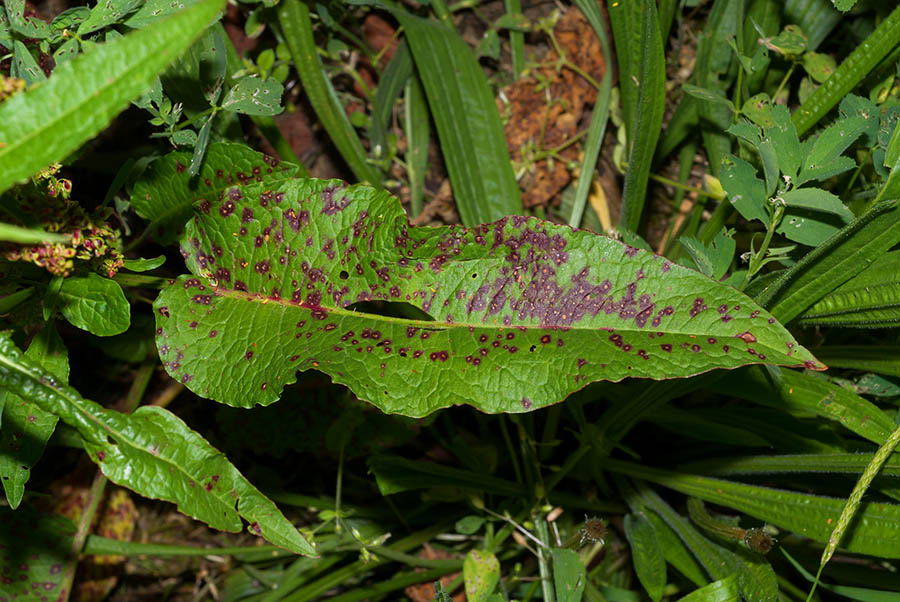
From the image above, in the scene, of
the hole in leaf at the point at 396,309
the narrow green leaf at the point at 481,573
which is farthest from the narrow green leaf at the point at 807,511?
the hole in leaf at the point at 396,309

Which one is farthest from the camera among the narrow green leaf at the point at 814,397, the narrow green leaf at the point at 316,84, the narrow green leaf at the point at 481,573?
the narrow green leaf at the point at 316,84

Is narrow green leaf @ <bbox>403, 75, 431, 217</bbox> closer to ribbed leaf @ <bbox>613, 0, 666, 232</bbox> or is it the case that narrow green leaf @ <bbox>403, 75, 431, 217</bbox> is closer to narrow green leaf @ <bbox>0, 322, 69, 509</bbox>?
ribbed leaf @ <bbox>613, 0, 666, 232</bbox>

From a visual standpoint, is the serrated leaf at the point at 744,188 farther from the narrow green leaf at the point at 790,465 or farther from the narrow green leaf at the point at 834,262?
the narrow green leaf at the point at 790,465

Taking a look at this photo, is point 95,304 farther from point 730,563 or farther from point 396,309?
point 730,563

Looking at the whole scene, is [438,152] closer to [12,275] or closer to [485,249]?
[485,249]

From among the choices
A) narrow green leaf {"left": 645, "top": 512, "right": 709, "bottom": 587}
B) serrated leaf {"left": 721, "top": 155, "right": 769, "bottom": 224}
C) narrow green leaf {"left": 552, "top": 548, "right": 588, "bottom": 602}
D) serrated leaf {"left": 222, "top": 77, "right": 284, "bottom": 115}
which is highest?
serrated leaf {"left": 222, "top": 77, "right": 284, "bottom": 115}

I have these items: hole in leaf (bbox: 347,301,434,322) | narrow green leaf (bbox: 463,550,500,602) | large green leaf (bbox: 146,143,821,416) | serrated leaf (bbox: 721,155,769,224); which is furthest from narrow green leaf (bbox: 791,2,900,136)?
narrow green leaf (bbox: 463,550,500,602)

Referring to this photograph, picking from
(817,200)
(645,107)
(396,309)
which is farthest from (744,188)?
(396,309)
